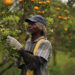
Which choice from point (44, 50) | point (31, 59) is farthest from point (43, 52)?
point (31, 59)

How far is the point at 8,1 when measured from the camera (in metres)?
1.91

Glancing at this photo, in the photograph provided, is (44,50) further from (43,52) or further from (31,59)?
(31,59)

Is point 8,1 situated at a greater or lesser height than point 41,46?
greater

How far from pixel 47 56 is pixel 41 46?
17cm

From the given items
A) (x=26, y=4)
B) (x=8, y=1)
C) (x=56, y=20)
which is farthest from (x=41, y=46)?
(x=56, y=20)

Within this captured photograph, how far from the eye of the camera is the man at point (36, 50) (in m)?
2.99

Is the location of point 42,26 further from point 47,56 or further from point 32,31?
point 47,56

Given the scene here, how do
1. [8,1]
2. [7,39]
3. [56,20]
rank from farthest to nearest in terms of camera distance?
1. [56,20]
2. [7,39]
3. [8,1]

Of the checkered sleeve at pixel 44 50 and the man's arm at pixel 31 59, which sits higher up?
the checkered sleeve at pixel 44 50

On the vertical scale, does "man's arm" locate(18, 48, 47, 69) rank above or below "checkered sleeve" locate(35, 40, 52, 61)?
below

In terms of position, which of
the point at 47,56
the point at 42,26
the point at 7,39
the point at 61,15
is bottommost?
the point at 47,56

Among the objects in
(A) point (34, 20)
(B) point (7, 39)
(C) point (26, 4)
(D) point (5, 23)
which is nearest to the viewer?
(B) point (7, 39)

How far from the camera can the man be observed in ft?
9.80

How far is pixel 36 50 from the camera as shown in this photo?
10.2 feet
